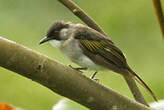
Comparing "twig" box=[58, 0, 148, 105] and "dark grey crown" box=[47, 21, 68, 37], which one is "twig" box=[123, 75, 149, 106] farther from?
"dark grey crown" box=[47, 21, 68, 37]

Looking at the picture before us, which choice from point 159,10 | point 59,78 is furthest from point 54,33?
point 159,10

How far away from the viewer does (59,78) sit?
266 cm

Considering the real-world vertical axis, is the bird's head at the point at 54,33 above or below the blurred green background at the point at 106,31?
above

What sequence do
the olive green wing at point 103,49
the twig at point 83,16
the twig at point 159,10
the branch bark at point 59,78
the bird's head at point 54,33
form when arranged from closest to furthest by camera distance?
the twig at point 159,10 < the branch bark at point 59,78 < the twig at point 83,16 < the olive green wing at point 103,49 < the bird's head at point 54,33

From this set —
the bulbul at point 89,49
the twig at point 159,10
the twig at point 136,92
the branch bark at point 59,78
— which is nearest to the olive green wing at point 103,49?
the bulbul at point 89,49

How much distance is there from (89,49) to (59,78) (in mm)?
1241

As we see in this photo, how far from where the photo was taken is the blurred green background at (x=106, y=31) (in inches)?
236

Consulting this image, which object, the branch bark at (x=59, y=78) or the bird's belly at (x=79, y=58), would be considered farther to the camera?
the bird's belly at (x=79, y=58)

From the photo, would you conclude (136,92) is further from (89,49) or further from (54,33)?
(54,33)

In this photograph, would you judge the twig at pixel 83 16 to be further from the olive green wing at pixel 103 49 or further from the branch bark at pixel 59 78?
the branch bark at pixel 59 78

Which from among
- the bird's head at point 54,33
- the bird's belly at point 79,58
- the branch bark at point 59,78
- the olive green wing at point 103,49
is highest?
the branch bark at point 59,78

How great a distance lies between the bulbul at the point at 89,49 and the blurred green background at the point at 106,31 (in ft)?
5.75

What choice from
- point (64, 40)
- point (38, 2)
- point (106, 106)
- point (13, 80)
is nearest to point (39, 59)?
point (106, 106)

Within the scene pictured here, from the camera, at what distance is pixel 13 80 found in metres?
6.24
